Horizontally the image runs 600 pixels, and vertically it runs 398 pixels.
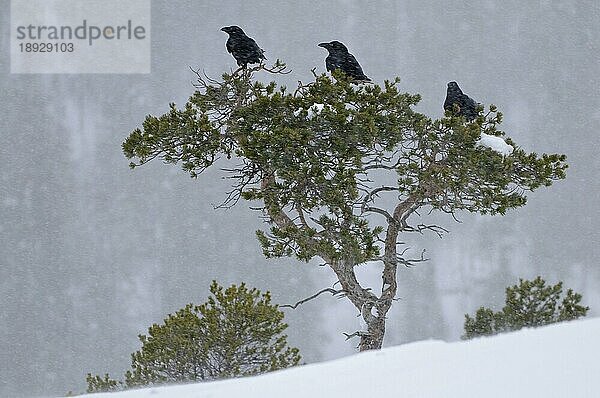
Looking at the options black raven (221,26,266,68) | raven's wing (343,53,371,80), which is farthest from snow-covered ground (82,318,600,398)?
black raven (221,26,266,68)

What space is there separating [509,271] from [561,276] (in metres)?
6.21

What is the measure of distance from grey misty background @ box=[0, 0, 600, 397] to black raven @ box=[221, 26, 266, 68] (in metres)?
31.3

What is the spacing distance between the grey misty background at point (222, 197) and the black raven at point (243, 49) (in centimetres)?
3129

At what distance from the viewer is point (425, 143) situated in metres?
5.76

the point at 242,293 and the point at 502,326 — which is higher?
the point at 242,293

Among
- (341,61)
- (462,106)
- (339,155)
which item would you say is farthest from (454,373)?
(341,61)

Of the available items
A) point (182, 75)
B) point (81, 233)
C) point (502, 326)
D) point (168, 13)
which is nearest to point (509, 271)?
point (81, 233)

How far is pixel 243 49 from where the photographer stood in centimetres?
607

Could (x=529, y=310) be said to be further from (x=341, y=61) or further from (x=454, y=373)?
(x=454, y=373)

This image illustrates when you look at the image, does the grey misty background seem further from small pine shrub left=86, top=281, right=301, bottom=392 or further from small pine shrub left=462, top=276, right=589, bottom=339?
small pine shrub left=462, top=276, right=589, bottom=339

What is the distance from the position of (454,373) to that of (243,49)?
397 cm

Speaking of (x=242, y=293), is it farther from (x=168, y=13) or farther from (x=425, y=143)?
(x=168, y=13)

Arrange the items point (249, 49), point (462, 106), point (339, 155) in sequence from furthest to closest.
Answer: point (249, 49), point (462, 106), point (339, 155)

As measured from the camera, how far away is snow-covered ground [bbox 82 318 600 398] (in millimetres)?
2537
